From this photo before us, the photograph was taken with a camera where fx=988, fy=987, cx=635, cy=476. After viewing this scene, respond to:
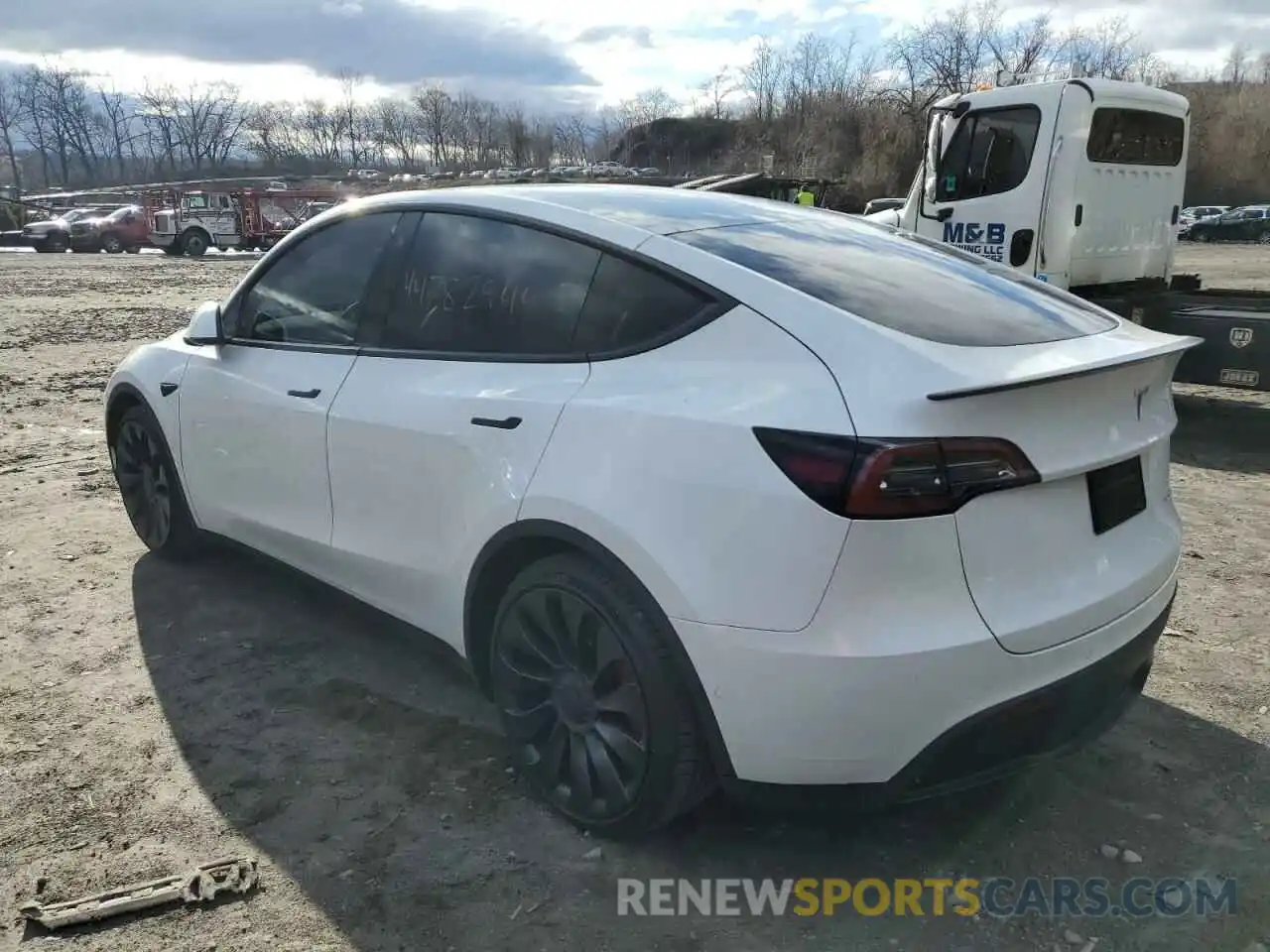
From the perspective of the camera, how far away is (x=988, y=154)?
7.79 m

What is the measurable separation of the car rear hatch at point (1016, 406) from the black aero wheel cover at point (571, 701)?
2.77ft

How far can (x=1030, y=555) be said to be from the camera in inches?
86.0

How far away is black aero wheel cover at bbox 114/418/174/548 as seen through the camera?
447 cm

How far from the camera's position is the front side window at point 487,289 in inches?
108

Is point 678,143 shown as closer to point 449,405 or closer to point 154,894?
point 449,405

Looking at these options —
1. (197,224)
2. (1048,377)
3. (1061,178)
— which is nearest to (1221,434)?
(1061,178)

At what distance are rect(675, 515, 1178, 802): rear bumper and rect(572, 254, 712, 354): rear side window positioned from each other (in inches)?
29.8

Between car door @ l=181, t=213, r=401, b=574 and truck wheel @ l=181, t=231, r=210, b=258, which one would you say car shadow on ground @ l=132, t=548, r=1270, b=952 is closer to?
car door @ l=181, t=213, r=401, b=574

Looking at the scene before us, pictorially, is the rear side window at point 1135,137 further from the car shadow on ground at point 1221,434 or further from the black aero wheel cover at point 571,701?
the black aero wheel cover at point 571,701

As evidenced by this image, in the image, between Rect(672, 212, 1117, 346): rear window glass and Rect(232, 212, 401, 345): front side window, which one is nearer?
Rect(672, 212, 1117, 346): rear window glass

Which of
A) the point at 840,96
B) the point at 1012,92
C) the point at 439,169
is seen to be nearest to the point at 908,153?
the point at 840,96

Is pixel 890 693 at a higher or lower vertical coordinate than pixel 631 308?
lower

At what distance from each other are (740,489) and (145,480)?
139 inches

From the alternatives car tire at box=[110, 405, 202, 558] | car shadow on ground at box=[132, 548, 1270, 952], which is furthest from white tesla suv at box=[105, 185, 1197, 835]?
car tire at box=[110, 405, 202, 558]
